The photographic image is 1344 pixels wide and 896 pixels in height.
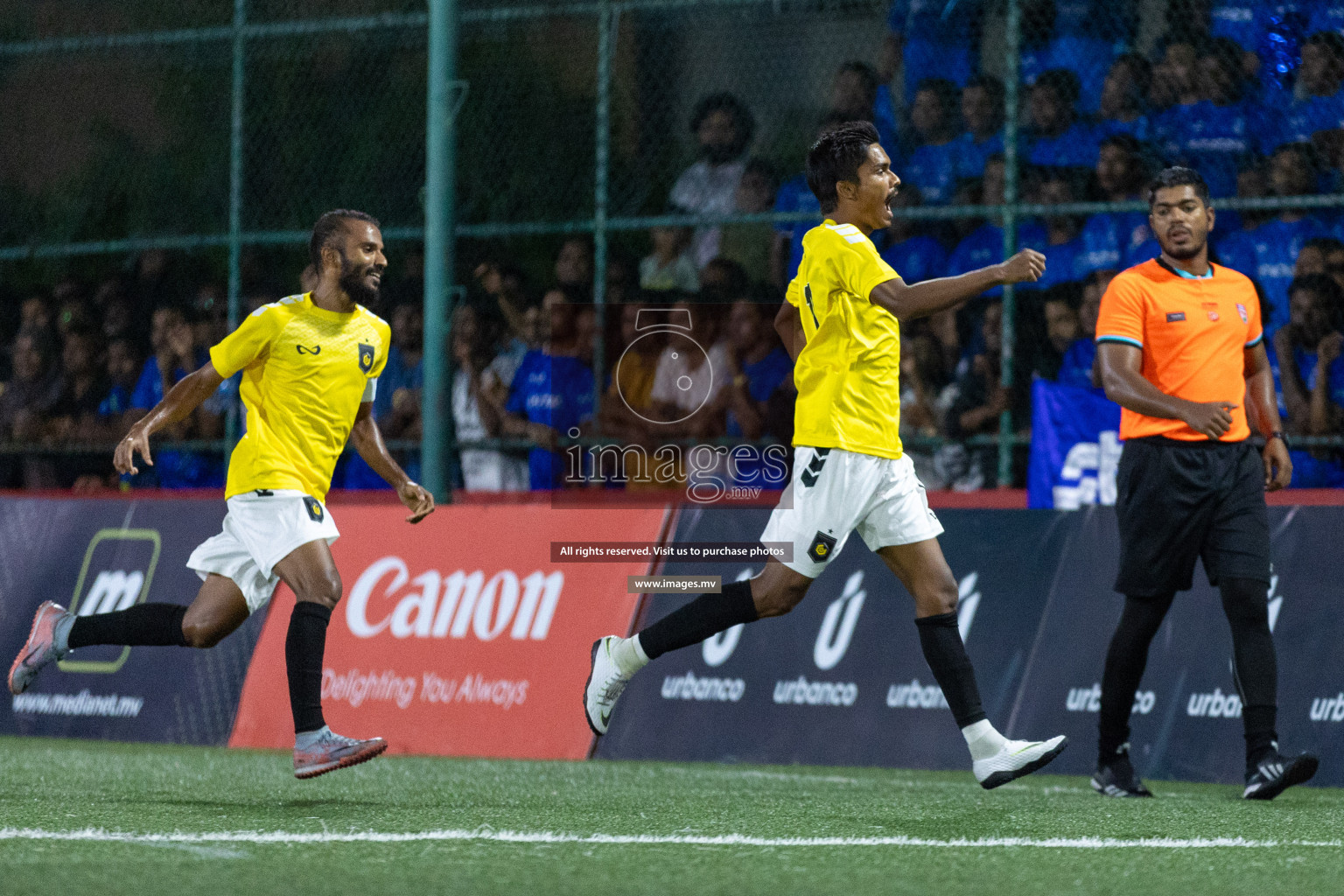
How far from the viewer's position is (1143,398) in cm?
654

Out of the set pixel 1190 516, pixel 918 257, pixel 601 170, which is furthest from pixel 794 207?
pixel 1190 516

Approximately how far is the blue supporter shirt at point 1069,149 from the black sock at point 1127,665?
4.11 metres

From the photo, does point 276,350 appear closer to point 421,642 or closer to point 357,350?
point 357,350

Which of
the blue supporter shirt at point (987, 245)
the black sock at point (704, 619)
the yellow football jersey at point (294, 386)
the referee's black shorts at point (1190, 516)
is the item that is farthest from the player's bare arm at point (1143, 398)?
the blue supporter shirt at point (987, 245)

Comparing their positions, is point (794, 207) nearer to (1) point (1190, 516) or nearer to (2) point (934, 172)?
(2) point (934, 172)

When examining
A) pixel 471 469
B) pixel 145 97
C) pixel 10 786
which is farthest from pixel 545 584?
pixel 145 97

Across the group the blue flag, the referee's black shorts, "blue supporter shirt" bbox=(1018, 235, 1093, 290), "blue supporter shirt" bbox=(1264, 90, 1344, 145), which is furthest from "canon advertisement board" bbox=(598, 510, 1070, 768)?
"blue supporter shirt" bbox=(1264, 90, 1344, 145)

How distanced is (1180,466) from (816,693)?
224 cm

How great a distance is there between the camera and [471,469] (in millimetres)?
10977

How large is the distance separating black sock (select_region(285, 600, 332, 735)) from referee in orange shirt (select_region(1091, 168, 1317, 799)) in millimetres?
2727

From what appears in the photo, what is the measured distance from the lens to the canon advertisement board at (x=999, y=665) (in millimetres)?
7516

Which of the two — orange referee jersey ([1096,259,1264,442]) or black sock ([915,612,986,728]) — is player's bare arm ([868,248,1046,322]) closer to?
A: black sock ([915,612,986,728])

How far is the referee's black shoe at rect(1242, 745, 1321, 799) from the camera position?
6266mm

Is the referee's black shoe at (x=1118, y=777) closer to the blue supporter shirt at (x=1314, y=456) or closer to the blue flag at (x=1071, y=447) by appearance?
the blue flag at (x=1071, y=447)
